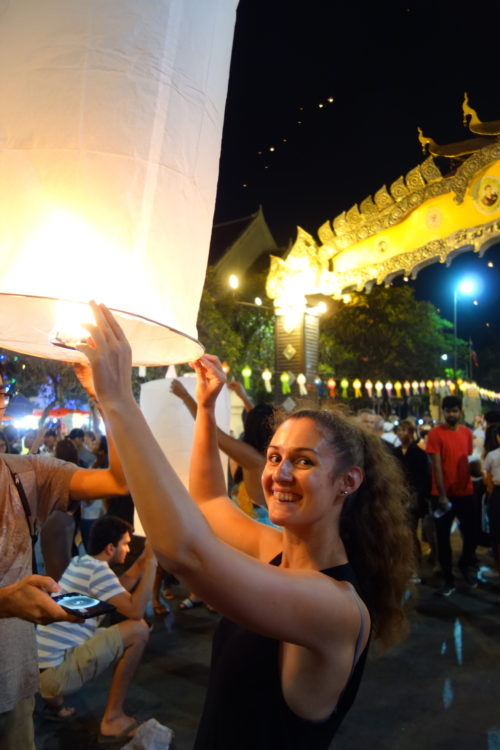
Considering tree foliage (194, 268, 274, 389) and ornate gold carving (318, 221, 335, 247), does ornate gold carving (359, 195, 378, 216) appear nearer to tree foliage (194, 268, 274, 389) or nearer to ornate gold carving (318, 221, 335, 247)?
ornate gold carving (318, 221, 335, 247)

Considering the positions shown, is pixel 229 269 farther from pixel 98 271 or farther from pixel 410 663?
pixel 98 271

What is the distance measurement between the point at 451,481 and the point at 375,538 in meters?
5.59

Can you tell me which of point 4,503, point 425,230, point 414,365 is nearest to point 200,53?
point 4,503

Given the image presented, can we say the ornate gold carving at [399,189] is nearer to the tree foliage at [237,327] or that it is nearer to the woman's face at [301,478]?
the woman's face at [301,478]

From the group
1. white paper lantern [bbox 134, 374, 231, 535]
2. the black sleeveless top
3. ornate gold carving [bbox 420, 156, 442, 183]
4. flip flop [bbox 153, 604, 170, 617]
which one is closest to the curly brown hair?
the black sleeveless top

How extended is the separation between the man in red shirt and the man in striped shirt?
4.05 m

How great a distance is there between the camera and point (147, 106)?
1379 mm

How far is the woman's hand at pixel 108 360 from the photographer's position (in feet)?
3.77

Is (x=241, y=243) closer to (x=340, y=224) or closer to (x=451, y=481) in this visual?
(x=340, y=224)

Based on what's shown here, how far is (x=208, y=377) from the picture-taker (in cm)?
196

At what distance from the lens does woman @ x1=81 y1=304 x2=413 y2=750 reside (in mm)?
1123

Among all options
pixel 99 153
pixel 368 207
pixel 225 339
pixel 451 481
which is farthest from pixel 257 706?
A: pixel 225 339

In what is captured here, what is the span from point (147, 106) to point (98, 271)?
1.43ft

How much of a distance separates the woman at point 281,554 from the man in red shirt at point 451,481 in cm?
531
